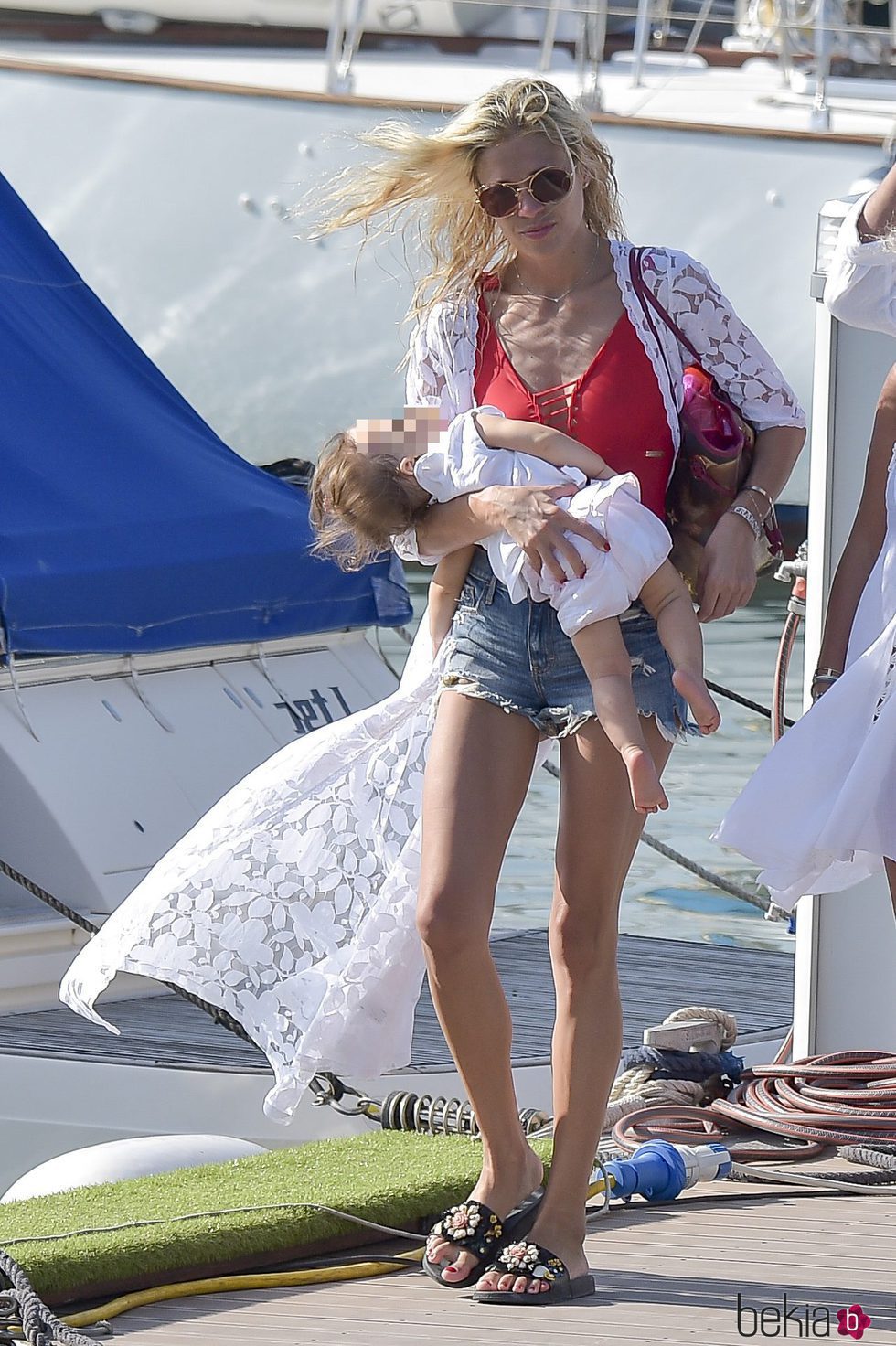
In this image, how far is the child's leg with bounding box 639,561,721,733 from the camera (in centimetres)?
301

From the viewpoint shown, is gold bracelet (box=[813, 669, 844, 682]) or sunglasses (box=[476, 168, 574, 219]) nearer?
sunglasses (box=[476, 168, 574, 219])

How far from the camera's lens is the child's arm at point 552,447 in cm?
315

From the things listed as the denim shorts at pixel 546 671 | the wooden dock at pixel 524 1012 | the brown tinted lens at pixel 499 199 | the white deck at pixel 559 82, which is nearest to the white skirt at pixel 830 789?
the denim shorts at pixel 546 671

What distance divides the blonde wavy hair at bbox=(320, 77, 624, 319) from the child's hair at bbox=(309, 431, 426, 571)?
0.95 feet

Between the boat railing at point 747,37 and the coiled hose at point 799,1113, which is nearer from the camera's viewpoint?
the coiled hose at point 799,1113

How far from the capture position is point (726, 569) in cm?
316

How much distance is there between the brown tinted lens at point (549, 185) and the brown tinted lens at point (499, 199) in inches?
1.4

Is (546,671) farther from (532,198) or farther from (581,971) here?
(532,198)

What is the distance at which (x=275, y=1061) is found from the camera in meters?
3.48

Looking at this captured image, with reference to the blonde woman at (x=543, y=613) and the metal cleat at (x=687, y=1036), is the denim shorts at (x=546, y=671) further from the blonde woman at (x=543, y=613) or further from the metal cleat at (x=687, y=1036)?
the metal cleat at (x=687, y=1036)

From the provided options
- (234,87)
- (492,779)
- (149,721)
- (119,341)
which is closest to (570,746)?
(492,779)

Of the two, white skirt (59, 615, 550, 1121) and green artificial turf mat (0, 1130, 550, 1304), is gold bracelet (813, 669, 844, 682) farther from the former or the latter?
green artificial turf mat (0, 1130, 550, 1304)

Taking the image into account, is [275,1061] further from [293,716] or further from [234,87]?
[234,87]

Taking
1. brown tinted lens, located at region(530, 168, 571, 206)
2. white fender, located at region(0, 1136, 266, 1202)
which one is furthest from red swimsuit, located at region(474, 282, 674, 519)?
white fender, located at region(0, 1136, 266, 1202)
